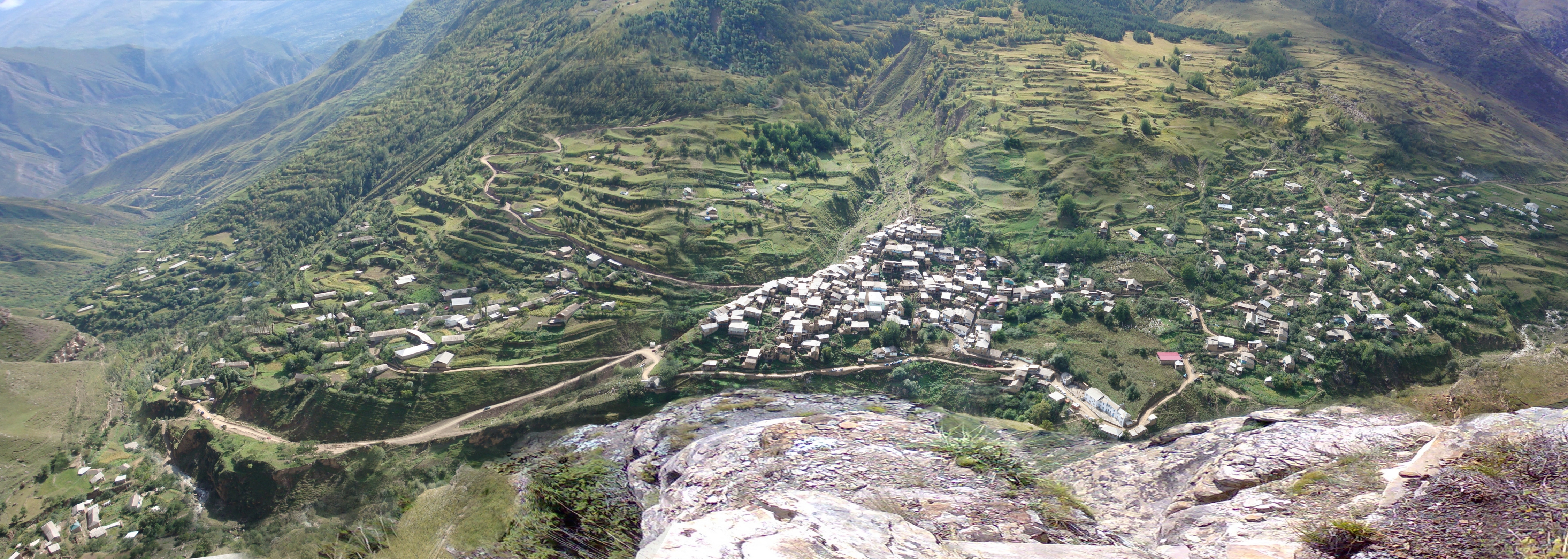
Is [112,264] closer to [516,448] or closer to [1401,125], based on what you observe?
[516,448]

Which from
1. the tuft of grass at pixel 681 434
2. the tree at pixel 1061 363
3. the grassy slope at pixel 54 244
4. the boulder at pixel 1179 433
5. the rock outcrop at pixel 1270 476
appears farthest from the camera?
the grassy slope at pixel 54 244

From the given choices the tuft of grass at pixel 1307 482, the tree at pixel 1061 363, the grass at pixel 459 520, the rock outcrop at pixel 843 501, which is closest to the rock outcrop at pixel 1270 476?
the tuft of grass at pixel 1307 482

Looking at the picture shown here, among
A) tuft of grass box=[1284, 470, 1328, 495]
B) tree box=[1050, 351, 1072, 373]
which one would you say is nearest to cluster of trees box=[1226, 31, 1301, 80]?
tree box=[1050, 351, 1072, 373]

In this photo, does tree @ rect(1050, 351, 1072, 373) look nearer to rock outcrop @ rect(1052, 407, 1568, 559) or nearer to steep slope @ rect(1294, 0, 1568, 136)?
rock outcrop @ rect(1052, 407, 1568, 559)

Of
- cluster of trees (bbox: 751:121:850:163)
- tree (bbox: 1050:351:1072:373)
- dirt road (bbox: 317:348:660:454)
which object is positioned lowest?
dirt road (bbox: 317:348:660:454)

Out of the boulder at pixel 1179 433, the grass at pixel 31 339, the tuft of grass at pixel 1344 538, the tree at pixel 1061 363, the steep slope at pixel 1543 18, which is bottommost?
the grass at pixel 31 339

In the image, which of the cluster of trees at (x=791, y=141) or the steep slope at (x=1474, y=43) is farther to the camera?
the steep slope at (x=1474, y=43)

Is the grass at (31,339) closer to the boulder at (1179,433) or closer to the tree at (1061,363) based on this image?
the tree at (1061,363)
